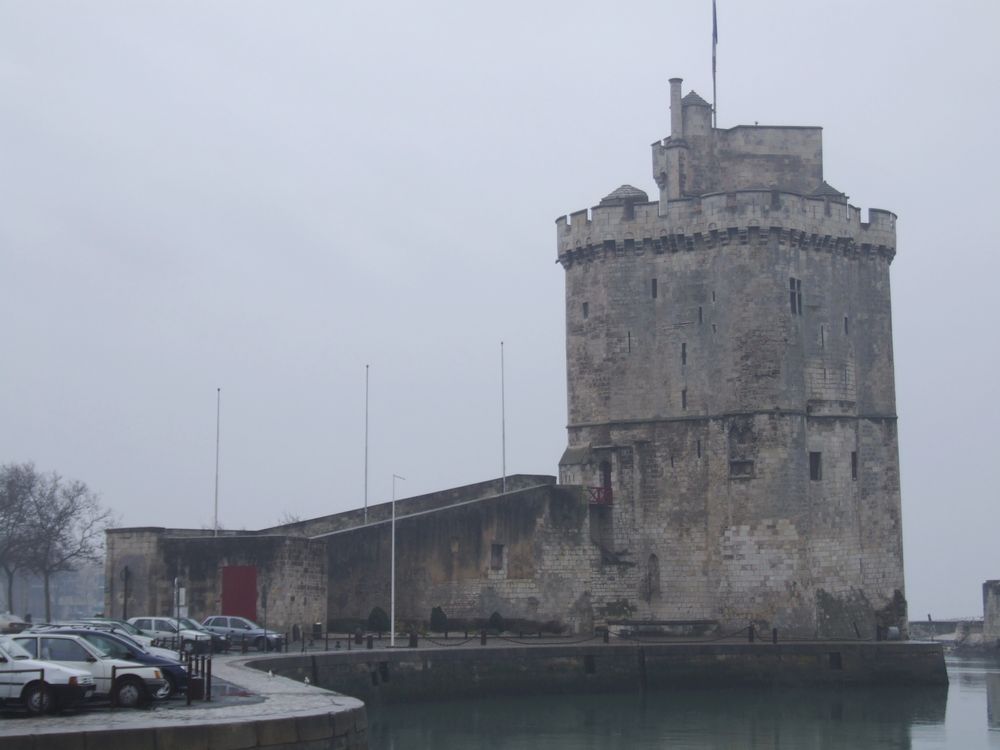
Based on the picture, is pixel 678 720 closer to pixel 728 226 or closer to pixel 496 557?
pixel 496 557

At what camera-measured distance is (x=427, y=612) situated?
162ft

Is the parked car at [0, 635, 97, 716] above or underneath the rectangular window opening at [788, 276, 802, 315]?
underneath

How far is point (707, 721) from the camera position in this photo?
38938 mm

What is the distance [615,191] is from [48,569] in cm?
3114

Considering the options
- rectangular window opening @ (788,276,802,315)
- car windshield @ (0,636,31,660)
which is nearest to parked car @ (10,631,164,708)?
car windshield @ (0,636,31,660)

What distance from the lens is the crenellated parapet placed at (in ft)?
166

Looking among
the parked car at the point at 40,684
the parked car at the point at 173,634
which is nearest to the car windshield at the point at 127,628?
the parked car at the point at 173,634

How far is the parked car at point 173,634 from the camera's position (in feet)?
120

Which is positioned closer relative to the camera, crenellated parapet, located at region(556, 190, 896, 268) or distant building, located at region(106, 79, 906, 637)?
distant building, located at region(106, 79, 906, 637)

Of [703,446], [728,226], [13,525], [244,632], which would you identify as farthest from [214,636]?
[13,525]

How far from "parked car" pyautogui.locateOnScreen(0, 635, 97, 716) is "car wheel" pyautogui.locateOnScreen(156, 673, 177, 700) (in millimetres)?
2577

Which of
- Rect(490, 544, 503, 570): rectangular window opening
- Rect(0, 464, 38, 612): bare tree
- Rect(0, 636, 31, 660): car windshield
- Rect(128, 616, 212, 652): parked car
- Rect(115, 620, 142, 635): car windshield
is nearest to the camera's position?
Rect(0, 636, 31, 660): car windshield

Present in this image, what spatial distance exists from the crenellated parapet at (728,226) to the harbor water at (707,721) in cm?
1504

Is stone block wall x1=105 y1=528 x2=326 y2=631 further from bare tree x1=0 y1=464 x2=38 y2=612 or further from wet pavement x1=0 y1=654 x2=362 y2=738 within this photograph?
bare tree x1=0 y1=464 x2=38 y2=612
